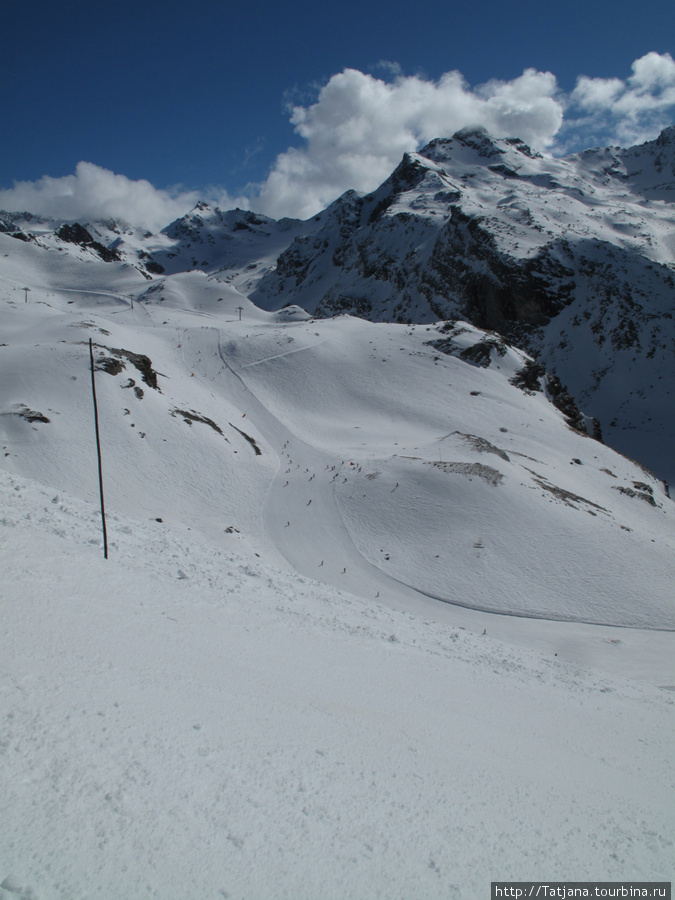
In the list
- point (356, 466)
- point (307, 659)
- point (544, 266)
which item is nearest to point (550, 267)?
point (544, 266)

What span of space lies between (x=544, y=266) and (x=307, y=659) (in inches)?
3355

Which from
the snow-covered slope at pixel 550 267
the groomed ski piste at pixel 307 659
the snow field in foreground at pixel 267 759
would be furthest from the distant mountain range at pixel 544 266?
the snow field in foreground at pixel 267 759

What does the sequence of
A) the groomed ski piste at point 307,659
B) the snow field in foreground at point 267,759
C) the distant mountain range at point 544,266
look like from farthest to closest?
the distant mountain range at point 544,266 → the groomed ski piste at point 307,659 → the snow field in foreground at point 267,759

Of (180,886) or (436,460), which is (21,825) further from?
(436,460)

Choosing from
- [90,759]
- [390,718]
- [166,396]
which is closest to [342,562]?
[390,718]

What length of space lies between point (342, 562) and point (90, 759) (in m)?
14.6

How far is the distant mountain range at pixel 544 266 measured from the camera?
6506cm

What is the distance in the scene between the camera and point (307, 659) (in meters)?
7.80

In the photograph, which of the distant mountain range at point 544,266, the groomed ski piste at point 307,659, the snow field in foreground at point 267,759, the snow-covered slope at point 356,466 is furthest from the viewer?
the distant mountain range at point 544,266

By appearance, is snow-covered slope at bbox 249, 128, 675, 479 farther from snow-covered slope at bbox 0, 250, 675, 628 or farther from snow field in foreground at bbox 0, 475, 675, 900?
snow field in foreground at bbox 0, 475, 675, 900

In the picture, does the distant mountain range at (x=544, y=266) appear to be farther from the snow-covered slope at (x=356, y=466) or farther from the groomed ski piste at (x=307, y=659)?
the groomed ski piste at (x=307, y=659)

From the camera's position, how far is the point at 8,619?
5676 millimetres

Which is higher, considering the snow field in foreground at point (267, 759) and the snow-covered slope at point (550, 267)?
the snow-covered slope at point (550, 267)

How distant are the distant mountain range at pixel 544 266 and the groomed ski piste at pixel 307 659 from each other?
33702 mm
